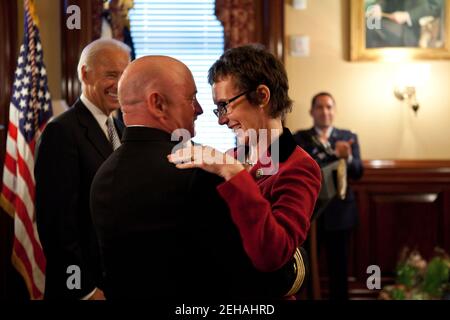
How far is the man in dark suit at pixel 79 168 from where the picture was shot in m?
2.29

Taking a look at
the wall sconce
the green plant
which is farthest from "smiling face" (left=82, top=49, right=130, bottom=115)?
the wall sconce

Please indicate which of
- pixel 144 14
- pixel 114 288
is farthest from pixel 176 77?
pixel 144 14

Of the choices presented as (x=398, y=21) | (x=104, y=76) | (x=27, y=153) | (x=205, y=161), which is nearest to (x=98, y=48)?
(x=104, y=76)

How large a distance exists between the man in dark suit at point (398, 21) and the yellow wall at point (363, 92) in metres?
0.17

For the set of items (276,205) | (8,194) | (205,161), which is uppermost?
(205,161)

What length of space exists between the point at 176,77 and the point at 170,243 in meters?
0.33

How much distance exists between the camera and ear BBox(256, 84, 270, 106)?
164cm

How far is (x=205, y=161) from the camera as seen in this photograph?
1.35 m

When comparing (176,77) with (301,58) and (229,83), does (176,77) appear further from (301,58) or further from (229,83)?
(301,58)

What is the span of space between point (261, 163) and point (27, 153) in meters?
2.67

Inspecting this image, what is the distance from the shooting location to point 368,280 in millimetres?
5086

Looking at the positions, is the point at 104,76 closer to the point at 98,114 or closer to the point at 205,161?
the point at 98,114

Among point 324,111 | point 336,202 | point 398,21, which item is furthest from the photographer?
point 398,21

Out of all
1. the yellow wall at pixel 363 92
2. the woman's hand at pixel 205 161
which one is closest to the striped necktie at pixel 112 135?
the woman's hand at pixel 205 161
